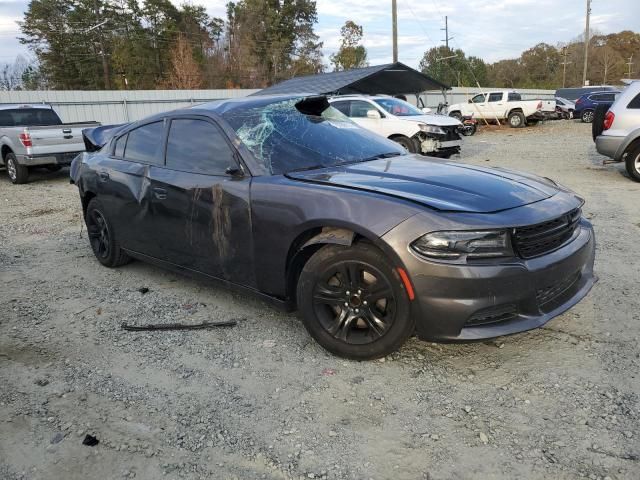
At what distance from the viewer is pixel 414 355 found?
326 cm

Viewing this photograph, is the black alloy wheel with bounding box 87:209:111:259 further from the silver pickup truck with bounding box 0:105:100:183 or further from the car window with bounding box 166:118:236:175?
the silver pickup truck with bounding box 0:105:100:183

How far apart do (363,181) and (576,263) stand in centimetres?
136

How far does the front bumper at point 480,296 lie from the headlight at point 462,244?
59mm

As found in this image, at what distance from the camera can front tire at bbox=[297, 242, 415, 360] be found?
2908mm

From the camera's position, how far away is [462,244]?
2744 mm

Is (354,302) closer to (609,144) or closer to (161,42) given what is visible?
(609,144)

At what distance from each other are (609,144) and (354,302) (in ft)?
26.8

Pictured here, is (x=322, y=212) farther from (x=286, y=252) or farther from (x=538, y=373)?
(x=538, y=373)

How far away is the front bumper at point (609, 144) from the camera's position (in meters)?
9.13

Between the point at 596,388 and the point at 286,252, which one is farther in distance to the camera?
the point at 286,252

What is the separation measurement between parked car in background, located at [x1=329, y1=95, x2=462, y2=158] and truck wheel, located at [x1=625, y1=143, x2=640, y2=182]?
417cm

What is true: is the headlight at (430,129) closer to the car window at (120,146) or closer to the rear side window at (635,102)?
the rear side window at (635,102)

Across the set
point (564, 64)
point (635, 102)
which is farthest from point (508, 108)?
point (564, 64)

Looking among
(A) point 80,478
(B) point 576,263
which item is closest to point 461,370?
(B) point 576,263
